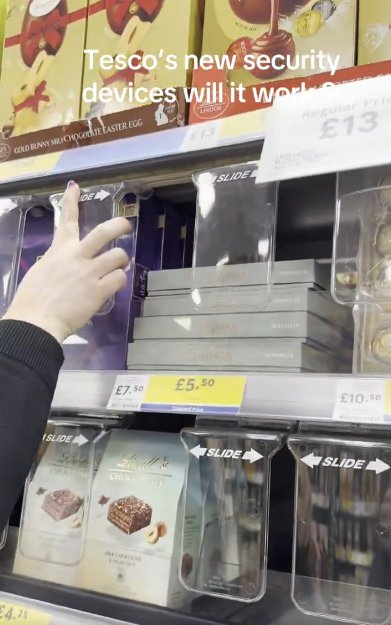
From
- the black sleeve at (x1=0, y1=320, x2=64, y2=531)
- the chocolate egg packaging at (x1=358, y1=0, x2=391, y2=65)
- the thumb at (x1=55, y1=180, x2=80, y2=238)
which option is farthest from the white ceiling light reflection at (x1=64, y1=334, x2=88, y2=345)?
the chocolate egg packaging at (x1=358, y1=0, x2=391, y2=65)

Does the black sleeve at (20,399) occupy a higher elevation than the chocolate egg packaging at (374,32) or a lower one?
lower

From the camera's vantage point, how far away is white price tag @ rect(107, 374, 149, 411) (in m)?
1.09

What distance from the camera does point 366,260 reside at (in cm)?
109

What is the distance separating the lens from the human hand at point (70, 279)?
1045 mm

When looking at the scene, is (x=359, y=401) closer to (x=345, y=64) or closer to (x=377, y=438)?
(x=377, y=438)

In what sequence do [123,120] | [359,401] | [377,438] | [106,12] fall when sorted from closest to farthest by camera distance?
[359,401] → [377,438] → [123,120] → [106,12]

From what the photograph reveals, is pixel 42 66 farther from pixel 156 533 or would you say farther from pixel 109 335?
pixel 156 533

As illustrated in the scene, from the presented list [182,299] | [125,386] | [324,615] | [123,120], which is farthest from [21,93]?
[324,615]

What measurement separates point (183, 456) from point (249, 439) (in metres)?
0.14

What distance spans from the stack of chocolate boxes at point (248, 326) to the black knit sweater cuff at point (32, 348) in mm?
268

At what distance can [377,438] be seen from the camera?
1.05m

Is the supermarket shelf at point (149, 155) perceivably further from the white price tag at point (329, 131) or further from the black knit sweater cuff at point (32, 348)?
the black knit sweater cuff at point (32, 348)

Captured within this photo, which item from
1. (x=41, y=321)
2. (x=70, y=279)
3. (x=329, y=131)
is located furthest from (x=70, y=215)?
(x=329, y=131)

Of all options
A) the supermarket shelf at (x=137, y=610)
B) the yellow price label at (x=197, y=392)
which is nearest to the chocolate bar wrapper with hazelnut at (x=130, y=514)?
the supermarket shelf at (x=137, y=610)
